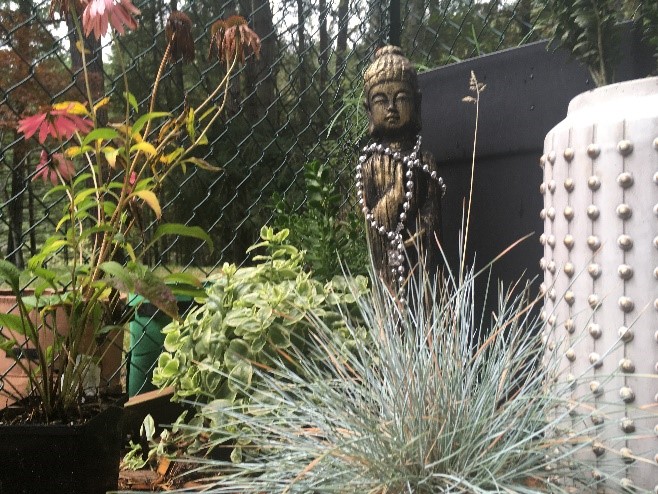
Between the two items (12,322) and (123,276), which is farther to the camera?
(12,322)

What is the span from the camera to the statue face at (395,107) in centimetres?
212

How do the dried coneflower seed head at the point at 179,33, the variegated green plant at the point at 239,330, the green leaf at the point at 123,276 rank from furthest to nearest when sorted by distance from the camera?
the variegated green plant at the point at 239,330, the dried coneflower seed head at the point at 179,33, the green leaf at the point at 123,276

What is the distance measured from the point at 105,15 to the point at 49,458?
90 centimetres

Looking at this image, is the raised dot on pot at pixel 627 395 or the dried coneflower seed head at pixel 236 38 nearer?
the raised dot on pot at pixel 627 395

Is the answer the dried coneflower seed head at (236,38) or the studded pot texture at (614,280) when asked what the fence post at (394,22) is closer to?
the dried coneflower seed head at (236,38)

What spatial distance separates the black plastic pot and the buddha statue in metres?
0.97

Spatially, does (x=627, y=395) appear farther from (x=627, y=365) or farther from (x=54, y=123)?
(x=54, y=123)

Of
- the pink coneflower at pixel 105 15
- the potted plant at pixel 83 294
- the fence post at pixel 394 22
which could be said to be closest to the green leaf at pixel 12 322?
the potted plant at pixel 83 294

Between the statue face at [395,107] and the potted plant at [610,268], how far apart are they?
0.78 meters

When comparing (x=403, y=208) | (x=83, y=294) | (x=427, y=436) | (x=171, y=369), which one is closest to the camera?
(x=427, y=436)

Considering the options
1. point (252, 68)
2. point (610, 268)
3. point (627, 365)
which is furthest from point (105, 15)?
point (252, 68)

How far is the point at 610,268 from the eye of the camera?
1273 millimetres

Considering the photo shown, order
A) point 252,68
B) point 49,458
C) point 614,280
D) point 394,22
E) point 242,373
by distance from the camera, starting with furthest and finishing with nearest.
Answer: point 252,68, point 394,22, point 242,373, point 49,458, point 614,280

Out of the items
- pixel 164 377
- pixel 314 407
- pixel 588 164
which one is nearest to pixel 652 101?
pixel 588 164
